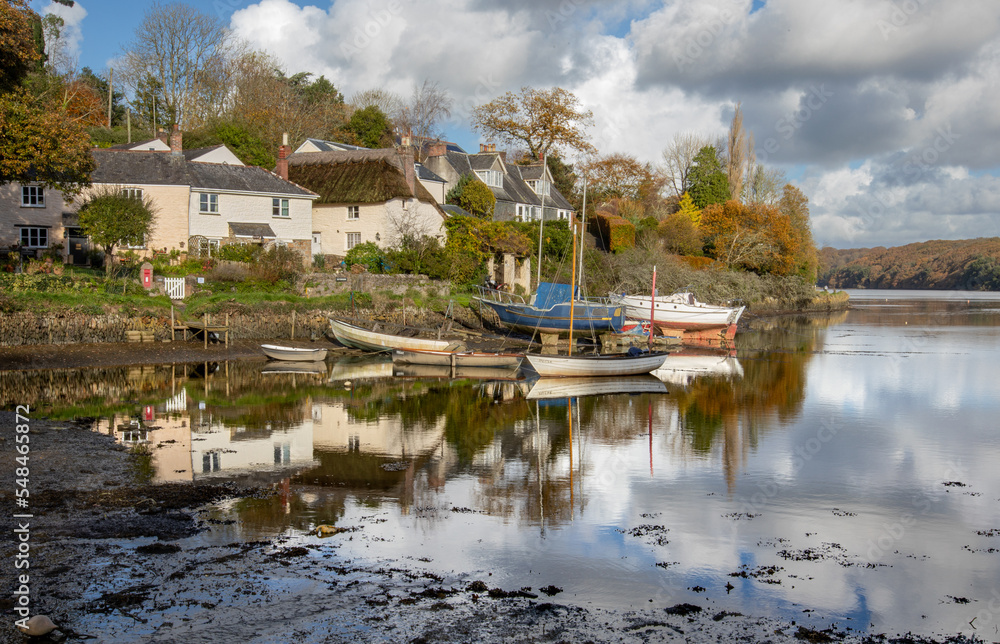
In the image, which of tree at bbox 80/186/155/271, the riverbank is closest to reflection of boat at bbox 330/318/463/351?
tree at bbox 80/186/155/271

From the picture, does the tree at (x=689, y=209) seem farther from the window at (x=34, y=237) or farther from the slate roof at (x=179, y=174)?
the window at (x=34, y=237)

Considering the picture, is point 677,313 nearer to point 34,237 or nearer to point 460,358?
point 460,358

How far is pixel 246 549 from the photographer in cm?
1129

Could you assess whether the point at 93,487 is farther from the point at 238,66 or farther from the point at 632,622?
the point at 238,66

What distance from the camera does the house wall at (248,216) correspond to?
43.5 m

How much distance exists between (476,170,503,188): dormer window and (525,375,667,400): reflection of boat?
29974 mm

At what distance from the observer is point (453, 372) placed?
32500 millimetres

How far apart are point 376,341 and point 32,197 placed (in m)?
21.4

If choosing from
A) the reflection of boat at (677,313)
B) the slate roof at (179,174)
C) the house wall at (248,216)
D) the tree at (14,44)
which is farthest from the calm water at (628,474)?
the reflection of boat at (677,313)

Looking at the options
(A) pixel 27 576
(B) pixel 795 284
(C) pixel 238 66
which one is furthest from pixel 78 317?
(B) pixel 795 284

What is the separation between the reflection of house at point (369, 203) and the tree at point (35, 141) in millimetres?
19304

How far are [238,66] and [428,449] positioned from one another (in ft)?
195

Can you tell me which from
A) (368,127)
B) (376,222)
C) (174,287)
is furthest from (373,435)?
(368,127)

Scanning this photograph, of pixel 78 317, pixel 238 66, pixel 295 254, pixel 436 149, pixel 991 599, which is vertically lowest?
pixel 991 599
